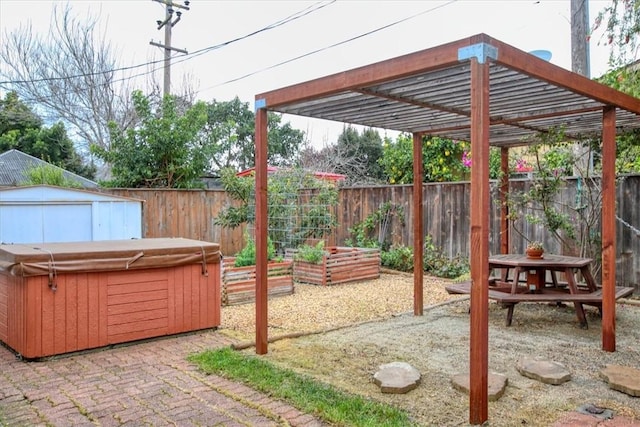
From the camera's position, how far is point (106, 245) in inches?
175

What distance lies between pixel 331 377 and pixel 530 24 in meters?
9.50

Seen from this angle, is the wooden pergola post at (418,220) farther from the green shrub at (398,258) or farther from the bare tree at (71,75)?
the bare tree at (71,75)

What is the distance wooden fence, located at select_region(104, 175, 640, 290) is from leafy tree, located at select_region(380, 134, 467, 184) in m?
1.45

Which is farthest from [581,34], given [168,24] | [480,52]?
[168,24]

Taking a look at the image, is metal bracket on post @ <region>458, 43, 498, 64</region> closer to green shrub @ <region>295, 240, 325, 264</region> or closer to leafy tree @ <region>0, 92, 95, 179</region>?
green shrub @ <region>295, 240, 325, 264</region>

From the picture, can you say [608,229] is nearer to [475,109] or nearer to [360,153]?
[475,109]

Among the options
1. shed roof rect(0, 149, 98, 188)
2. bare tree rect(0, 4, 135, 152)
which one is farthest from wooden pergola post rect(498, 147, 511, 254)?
bare tree rect(0, 4, 135, 152)

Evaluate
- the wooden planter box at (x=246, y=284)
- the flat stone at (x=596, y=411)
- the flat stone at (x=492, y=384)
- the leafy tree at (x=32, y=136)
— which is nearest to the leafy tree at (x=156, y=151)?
the wooden planter box at (x=246, y=284)

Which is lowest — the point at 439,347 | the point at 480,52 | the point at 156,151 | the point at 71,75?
the point at 439,347

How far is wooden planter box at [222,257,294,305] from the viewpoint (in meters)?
5.93

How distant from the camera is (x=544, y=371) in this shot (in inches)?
129

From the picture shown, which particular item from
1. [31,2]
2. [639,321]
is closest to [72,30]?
[31,2]

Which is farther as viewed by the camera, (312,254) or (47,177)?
(47,177)

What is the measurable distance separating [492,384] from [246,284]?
3.68 m
